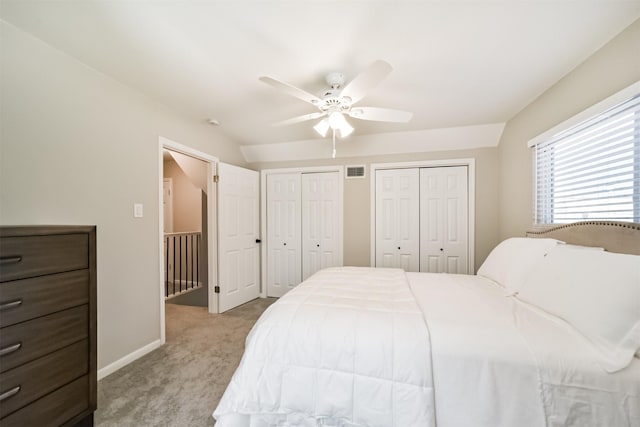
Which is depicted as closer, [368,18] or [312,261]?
[368,18]

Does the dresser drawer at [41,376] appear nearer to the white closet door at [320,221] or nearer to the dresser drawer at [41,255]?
the dresser drawer at [41,255]

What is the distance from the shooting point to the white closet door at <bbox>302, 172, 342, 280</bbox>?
3533 mm

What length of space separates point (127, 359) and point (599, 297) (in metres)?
3.16

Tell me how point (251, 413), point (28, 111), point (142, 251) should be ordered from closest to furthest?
point (251, 413), point (28, 111), point (142, 251)

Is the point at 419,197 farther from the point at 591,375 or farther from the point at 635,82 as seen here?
the point at 591,375

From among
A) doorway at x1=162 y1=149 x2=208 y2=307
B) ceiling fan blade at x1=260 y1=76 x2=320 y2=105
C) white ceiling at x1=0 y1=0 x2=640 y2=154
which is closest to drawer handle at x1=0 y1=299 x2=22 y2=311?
white ceiling at x1=0 y1=0 x2=640 y2=154

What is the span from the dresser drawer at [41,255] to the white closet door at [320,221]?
2593 millimetres

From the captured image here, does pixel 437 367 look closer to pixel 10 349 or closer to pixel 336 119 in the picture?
pixel 336 119

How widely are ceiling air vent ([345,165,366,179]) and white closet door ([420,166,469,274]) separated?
807mm

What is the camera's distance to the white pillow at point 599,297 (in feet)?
3.08

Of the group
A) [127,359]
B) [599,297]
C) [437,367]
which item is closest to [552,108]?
[599,297]

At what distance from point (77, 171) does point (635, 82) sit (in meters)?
3.60

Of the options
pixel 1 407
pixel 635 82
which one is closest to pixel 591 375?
pixel 635 82

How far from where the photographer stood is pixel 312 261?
361 centimetres
